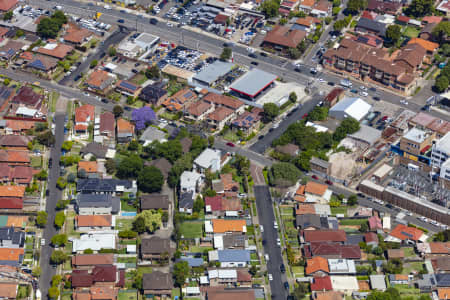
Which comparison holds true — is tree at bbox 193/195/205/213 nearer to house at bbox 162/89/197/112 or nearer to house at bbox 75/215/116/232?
house at bbox 75/215/116/232

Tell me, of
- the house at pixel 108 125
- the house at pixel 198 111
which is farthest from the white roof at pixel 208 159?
the house at pixel 108 125

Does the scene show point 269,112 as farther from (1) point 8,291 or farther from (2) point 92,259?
(1) point 8,291

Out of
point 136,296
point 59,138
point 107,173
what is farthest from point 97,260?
point 59,138

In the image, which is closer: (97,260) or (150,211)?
(97,260)

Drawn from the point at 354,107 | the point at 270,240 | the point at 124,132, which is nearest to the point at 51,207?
the point at 124,132

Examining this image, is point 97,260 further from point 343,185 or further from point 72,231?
point 343,185
